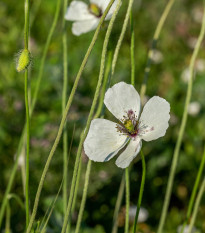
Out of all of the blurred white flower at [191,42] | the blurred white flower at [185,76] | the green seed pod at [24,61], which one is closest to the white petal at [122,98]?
the green seed pod at [24,61]

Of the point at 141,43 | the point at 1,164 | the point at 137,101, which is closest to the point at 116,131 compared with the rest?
the point at 137,101

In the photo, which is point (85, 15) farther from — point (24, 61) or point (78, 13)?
point (24, 61)

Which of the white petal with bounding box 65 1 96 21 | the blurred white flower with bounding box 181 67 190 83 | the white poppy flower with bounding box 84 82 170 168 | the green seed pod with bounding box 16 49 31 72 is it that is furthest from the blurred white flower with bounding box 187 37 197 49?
the green seed pod with bounding box 16 49 31 72

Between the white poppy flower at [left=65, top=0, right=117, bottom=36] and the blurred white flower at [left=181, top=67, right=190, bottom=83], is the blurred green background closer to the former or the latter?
the blurred white flower at [left=181, top=67, right=190, bottom=83]

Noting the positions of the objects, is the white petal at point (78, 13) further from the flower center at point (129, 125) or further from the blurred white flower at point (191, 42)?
the blurred white flower at point (191, 42)

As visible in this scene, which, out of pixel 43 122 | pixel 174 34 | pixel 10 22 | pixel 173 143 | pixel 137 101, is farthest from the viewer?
pixel 174 34

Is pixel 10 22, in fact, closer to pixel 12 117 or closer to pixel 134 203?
pixel 12 117

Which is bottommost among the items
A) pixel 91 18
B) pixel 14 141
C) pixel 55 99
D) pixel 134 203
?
pixel 134 203
